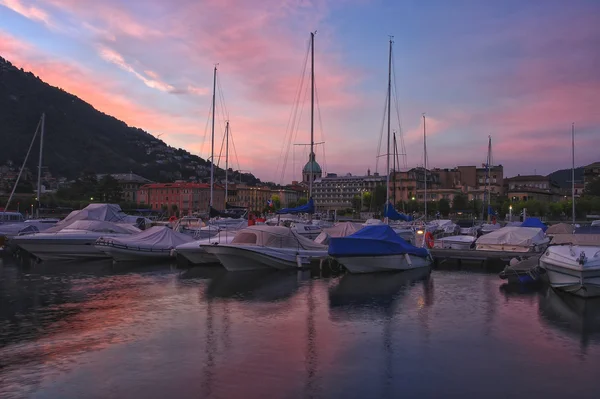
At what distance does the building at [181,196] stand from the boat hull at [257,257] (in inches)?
Result: 5348

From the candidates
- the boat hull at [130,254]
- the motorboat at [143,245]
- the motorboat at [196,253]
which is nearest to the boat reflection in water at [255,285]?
the motorboat at [196,253]

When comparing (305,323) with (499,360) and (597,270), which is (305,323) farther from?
(597,270)

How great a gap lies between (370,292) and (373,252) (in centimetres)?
557

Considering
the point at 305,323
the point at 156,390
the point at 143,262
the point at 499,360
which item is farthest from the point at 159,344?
the point at 143,262

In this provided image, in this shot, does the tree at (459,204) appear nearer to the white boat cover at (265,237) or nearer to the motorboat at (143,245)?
the motorboat at (143,245)

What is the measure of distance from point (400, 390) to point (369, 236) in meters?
18.6

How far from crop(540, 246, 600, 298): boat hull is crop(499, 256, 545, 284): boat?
9.70 feet

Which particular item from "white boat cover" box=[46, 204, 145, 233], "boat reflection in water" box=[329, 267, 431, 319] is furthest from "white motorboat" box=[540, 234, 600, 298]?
"white boat cover" box=[46, 204, 145, 233]

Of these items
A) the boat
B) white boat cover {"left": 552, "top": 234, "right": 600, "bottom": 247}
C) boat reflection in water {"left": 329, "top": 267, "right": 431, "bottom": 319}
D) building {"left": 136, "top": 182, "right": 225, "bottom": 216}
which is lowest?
boat reflection in water {"left": 329, "top": 267, "right": 431, "bottom": 319}

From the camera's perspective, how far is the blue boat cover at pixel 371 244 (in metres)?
27.6

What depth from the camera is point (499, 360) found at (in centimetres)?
1241

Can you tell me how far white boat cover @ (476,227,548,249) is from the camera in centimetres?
3466

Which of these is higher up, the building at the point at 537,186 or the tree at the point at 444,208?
the building at the point at 537,186

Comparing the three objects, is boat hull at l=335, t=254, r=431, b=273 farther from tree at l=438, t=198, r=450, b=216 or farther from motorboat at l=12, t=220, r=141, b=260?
tree at l=438, t=198, r=450, b=216
